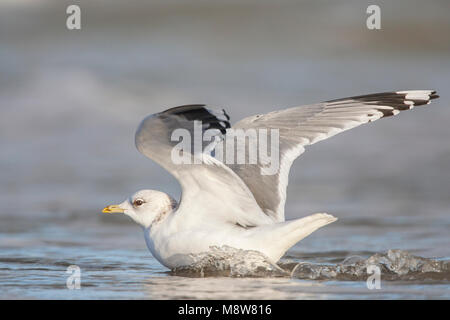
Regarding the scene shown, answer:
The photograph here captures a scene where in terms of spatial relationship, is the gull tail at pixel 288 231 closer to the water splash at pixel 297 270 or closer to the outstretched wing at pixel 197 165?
the water splash at pixel 297 270

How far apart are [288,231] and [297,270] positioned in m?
0.39

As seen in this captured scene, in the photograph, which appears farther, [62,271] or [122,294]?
[62,271]

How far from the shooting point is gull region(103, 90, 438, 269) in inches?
209

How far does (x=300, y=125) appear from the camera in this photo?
629cm

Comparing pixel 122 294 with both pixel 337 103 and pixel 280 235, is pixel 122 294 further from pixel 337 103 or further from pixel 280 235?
pixel 337 103

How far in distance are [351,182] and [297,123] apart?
4.37m

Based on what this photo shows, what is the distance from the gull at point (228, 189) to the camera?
17.4 feet

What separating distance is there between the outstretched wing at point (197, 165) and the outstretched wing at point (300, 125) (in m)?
0.29

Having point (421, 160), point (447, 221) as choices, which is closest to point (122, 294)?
point (447, 221)

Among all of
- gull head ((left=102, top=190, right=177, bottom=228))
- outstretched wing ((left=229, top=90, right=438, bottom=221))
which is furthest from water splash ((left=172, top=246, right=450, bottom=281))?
outstretched wing ((left=229, top=90, right=438, bottom=221))

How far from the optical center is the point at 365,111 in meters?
6.27

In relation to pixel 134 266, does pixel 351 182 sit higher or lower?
higher

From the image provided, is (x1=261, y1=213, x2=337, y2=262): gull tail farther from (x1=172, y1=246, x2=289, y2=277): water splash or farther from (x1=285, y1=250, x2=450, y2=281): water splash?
(x1=285, y1=250, x2=450, y2=281): water splash

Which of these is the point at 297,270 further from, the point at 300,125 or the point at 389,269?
the point at 300,125
